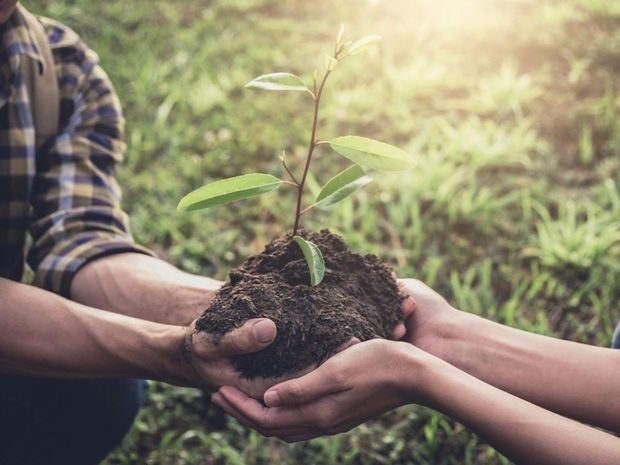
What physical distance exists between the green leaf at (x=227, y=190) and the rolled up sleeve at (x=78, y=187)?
445 mm

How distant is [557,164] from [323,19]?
2.05 metres

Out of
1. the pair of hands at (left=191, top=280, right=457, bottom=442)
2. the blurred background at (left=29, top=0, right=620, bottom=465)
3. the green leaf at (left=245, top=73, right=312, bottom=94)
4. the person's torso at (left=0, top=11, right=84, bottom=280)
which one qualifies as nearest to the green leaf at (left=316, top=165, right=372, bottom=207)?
the green leaf at (left=245, top=73, right=312, bottom=94)

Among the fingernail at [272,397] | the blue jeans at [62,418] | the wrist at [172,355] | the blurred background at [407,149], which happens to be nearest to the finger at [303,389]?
the fingernail at [272,397]

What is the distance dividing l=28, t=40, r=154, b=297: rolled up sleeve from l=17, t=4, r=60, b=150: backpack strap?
0.03 meters

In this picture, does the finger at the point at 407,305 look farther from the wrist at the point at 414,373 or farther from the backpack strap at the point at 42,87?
the backpack strap at the point at 42,87

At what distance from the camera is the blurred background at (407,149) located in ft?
7.09

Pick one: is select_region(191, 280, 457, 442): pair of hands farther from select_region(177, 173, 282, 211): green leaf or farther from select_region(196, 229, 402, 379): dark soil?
select_region(177, 173, 282, 211): green leaf

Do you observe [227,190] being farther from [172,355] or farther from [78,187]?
[78,187]

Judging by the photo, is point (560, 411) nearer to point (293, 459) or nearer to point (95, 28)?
point (293, 459)

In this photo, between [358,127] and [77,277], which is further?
[358,127]

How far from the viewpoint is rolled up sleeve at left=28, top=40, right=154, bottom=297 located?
1.65 meters

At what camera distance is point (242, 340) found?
1.31 m

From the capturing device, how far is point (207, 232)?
2.78m

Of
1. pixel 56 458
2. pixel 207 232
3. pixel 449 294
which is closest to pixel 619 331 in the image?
pixel 449 294
